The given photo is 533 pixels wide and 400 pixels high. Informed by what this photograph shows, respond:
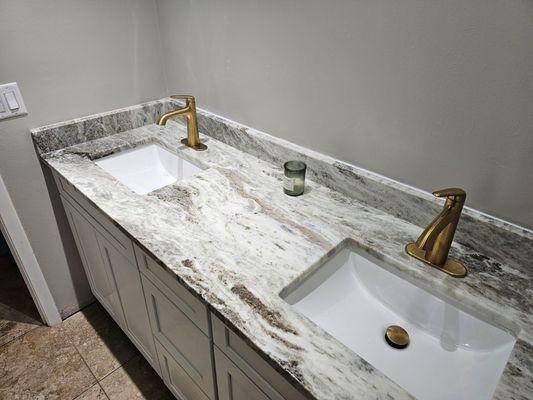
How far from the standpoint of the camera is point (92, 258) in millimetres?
1432

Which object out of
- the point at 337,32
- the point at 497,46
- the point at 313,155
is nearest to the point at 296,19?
the point at 337,32

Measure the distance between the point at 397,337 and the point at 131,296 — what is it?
88 cm

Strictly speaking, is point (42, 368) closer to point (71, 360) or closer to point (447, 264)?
point (71, 360)

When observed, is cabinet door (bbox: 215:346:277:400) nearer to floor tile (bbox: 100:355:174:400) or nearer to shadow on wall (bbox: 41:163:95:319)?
floor tile (bbox: 100:355:174:400)

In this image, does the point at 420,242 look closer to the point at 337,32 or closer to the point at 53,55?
the point at 337,32

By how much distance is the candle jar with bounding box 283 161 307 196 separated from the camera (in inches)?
41.1

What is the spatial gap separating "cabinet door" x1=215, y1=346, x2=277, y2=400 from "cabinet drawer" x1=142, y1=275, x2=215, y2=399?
0.13 ft

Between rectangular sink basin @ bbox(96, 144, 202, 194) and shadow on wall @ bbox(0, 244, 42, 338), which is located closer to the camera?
rectangular sink basin @ bbox(96, 144, 202, 194)

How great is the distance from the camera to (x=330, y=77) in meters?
0.97

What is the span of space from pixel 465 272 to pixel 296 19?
777 mm

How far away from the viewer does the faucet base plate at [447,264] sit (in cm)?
78

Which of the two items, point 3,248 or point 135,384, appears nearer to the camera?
point 135,384

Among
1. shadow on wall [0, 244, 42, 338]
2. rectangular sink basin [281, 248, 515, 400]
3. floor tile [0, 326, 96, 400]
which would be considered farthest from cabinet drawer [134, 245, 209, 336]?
shadow on wall [0, 244, 42, 338]

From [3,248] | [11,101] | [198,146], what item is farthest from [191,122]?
[3,248]
